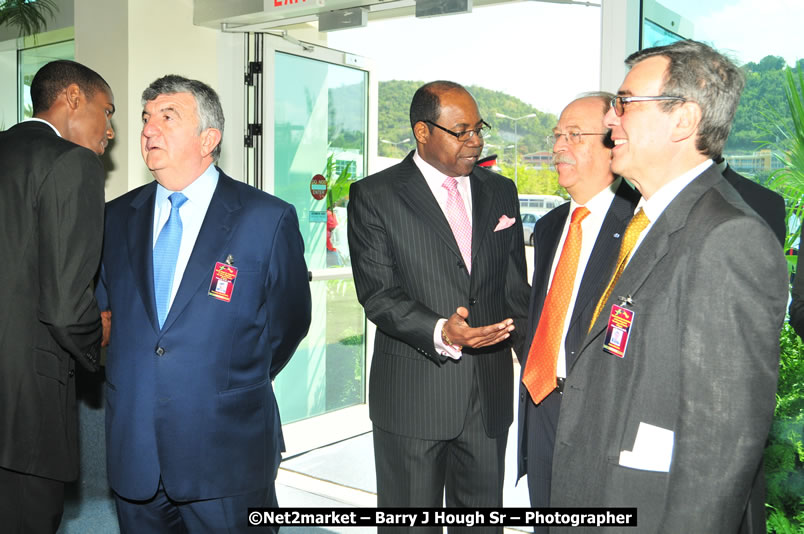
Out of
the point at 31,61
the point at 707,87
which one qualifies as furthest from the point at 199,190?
the point at 31,61

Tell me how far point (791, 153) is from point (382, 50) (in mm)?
20252

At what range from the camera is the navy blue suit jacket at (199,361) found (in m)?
2.07

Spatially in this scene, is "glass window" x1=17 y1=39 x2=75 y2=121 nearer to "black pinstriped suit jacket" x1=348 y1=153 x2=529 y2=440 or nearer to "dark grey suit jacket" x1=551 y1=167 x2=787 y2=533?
"black pinstriped suit jacket" x1=348 y1=153 x2=529 y2=440

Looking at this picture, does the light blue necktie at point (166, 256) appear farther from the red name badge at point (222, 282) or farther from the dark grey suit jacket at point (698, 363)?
the dark grey suit jacket at point (698, 363)

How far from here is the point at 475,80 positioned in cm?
2248

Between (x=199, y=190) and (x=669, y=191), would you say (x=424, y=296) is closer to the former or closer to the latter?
(x=199, y=190)

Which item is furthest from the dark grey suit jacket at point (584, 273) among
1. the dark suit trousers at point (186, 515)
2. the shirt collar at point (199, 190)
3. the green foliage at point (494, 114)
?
the green foliage at point (494, 114)

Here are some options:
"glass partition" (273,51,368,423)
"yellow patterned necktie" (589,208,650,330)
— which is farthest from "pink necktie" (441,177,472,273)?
"glass partition" (273,51,368,423)

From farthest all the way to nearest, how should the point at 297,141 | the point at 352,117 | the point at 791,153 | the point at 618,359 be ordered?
1. the point at 352,117
2. the point at 297,141
3. the point at 791,153
4. the point at 618,359

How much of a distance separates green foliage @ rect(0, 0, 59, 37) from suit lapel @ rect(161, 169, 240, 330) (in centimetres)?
393

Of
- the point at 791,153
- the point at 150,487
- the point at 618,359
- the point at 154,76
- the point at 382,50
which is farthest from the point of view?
the point at 382,50

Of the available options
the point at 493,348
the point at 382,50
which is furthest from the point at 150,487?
the point at 382,50

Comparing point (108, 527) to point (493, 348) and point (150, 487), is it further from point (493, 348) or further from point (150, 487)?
point (493, 348)

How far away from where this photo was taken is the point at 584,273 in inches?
85.2
